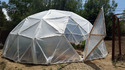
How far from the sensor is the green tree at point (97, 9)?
22.7m

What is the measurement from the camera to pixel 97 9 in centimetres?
2277

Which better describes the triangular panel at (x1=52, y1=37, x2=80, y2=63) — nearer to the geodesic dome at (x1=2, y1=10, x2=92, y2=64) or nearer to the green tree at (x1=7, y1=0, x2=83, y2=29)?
the geodesic dome at (x1=2, y1=10, x2=92, y2=64)

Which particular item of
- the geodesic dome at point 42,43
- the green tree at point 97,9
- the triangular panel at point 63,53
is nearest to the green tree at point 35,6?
the green tree at point 97,9

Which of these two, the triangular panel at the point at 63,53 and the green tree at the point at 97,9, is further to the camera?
the green tree at the point at 97,9

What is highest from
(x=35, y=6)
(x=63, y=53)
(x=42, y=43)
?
(x=42, y=43)

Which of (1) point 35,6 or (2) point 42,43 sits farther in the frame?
(1) point 35,6

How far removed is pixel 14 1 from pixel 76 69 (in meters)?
23.5

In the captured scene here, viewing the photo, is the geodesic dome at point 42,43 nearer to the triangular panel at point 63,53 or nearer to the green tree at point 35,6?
the triangular panel at point 63,53

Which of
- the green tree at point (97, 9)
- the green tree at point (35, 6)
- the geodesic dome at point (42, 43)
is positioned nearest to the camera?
the geodesic dome at point (42, 43)

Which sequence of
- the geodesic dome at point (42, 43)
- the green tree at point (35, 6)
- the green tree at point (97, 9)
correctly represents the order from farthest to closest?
the green tree at point (35, 6)
the green tree at point (97, 9)
the geodesic dome at point (42, 43)

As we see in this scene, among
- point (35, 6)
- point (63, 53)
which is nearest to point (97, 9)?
point (35, 6)

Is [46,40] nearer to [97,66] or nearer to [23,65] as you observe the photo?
[23,65]

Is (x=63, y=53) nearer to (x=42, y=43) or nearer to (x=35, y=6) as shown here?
(x=42, y=43)

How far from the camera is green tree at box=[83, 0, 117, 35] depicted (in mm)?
22714
